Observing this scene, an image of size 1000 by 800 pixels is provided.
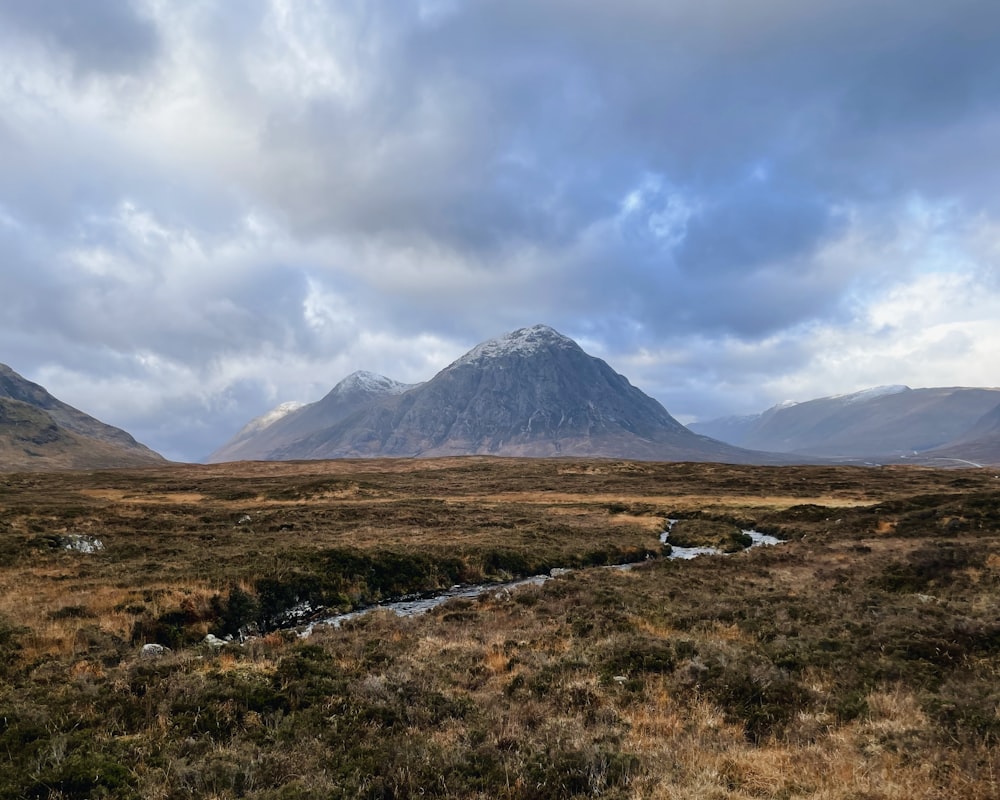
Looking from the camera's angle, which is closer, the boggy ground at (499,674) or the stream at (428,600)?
the boggy ground at (499,674)

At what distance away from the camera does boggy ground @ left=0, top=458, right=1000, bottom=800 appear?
8734mm

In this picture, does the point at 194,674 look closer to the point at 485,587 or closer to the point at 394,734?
the point at 394,734

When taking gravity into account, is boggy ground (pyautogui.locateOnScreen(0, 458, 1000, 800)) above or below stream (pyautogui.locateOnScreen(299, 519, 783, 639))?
above

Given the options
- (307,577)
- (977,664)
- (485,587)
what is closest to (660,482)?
(485,587)

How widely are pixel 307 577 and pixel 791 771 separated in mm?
22830

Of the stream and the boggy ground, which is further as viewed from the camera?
the stream

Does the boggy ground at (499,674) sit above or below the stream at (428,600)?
above

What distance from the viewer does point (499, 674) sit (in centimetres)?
1431

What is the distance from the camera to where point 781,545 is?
121 ft

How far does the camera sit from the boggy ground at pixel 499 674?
873cm

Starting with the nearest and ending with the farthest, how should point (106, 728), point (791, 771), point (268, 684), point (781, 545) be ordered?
1. point (791, 771)
2. point (106, 728)
3. point (268, 684)
4. point (781, 545)

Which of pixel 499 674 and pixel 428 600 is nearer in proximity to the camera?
pixel 499 674

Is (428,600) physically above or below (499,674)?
below

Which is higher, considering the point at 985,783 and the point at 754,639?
the point at 985,783
